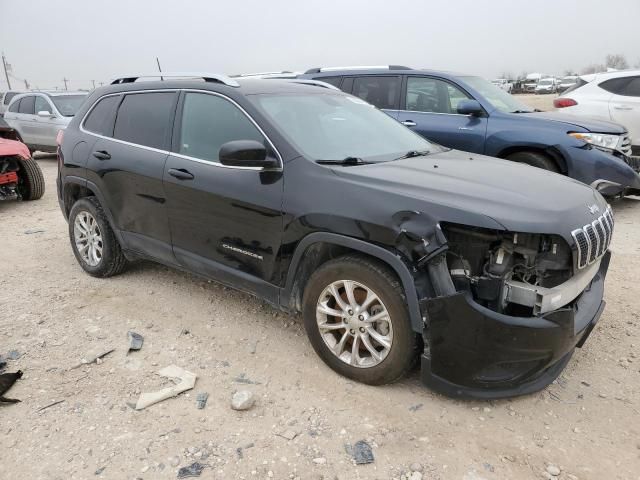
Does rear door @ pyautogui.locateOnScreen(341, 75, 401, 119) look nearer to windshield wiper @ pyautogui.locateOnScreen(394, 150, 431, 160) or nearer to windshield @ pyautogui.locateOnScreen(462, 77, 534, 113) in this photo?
windshield @ pyautogui.locateOnScreen(462, 77, 534, 113)

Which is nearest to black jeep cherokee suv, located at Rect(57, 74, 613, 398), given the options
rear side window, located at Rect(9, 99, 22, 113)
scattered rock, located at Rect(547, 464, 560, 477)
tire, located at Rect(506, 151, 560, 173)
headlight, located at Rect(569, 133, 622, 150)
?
scattered rock, located at Rect(547, 464, 560, 477)

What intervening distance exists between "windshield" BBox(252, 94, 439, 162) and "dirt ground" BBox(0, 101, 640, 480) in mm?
1309

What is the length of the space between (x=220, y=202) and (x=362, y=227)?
108cm

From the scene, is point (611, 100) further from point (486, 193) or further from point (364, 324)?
point (364, 324)

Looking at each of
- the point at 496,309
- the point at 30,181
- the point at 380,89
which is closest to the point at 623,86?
the point at 380,89

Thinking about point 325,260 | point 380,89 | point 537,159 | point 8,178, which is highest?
point 380,89

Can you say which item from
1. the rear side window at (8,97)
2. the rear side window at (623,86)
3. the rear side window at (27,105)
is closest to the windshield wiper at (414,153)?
the rear side window at (623,86)

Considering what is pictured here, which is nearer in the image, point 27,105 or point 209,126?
point 209,126

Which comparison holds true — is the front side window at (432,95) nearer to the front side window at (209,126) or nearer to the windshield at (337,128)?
the windshield at (337,128)

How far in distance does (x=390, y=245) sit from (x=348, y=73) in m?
5.26

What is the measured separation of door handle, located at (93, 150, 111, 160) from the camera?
162 inches

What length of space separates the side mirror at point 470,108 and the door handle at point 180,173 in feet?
13.1

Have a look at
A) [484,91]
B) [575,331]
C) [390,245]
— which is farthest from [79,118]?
[484,91]

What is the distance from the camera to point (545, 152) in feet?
19.8
